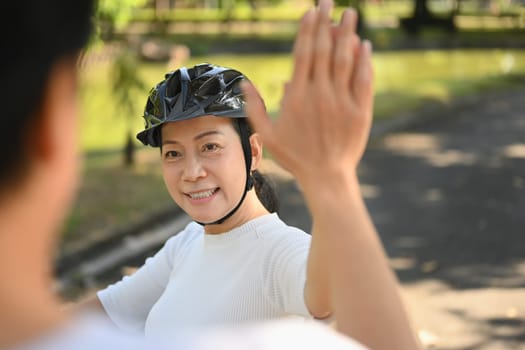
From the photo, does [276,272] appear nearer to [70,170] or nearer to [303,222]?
[70,170]

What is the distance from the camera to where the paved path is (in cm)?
617

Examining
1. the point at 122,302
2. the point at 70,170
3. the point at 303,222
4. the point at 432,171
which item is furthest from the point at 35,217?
the point at 432,171

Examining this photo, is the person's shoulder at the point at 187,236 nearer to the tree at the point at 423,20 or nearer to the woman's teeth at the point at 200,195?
the woman's teeth at the point at 200,195

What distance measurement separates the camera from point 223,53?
31.9 m

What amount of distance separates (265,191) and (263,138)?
5.75ft

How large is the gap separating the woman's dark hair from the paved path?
302 centimetres

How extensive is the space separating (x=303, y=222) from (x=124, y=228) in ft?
5.32

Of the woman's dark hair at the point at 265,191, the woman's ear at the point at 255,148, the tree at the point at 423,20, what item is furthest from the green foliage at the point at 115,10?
the tree at the point at 423,20

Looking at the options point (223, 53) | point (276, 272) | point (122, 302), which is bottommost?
point (223, 53)

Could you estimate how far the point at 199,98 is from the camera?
2.49 meters

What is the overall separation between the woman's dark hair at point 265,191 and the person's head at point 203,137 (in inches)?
9.5

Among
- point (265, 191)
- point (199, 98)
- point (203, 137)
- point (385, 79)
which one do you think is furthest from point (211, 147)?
point (385, 79)

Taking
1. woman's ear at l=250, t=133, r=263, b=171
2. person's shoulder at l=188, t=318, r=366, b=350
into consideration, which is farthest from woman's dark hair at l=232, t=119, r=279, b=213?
person's shoulder at l=188, t=318, r=366, b=350

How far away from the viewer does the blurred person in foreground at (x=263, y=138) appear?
0.87m
